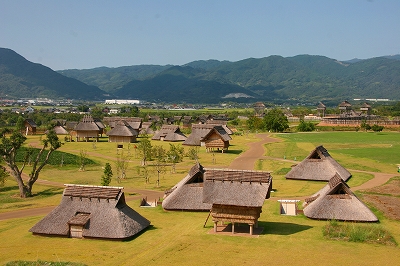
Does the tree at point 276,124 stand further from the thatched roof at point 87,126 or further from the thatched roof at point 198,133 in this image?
the thatched roof at point 87,126

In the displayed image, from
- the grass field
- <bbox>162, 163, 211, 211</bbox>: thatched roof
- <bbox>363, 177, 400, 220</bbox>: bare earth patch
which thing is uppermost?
<bbox>162, 163, 211, 211</bbox>: thatched roof

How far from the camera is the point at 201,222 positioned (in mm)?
26188

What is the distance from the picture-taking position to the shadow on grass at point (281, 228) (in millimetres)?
23984

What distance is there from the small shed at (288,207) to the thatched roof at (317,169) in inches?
377

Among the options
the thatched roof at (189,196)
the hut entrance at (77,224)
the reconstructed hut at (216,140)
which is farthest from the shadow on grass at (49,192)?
the reconstructed hut at (216,140)

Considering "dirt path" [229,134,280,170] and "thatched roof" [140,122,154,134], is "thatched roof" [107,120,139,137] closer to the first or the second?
"thatched roof" [140,122,154,134]

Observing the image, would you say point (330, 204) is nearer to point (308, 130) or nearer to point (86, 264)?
point (86, 264)

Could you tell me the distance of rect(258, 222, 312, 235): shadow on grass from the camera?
24.0 metres

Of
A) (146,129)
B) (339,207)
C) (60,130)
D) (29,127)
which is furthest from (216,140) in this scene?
(29,127)

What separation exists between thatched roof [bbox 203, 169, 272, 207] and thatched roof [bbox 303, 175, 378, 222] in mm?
4080

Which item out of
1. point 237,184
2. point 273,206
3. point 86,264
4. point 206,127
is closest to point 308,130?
point 206,127

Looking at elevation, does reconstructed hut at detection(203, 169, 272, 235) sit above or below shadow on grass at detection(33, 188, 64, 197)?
above

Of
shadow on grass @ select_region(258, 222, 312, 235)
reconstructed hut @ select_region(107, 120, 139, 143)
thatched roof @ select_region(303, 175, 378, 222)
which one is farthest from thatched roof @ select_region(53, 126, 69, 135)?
shadow on grass @ select_region(258, 222, 312, 235)

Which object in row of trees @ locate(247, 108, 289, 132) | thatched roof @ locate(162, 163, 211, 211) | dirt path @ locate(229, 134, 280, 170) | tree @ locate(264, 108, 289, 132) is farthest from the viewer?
row of trees @ locate(247, 108, 289, 132)
